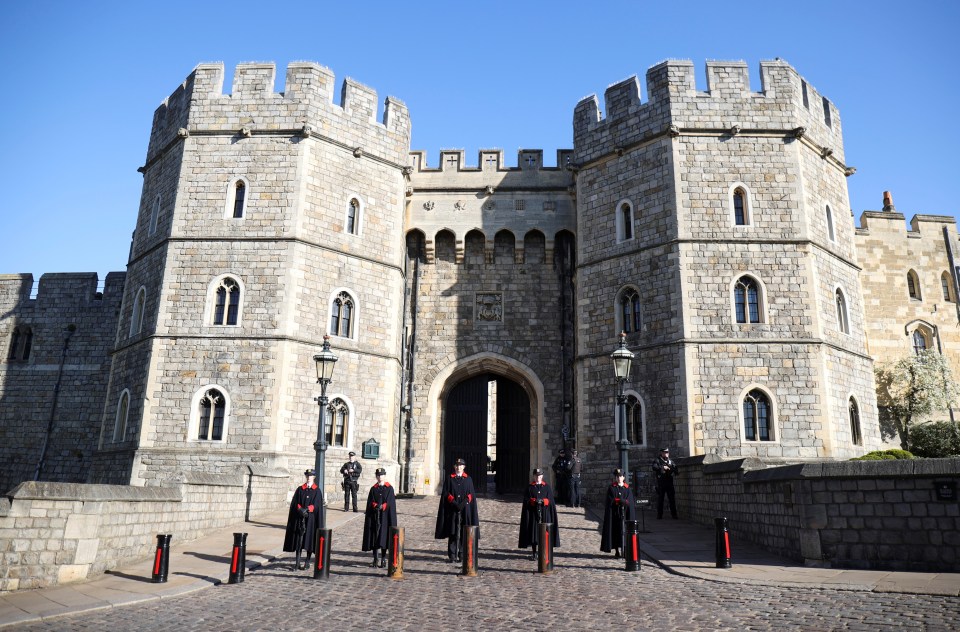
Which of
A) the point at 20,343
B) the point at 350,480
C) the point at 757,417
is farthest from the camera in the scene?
the point at 20,343

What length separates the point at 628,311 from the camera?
62.9ft

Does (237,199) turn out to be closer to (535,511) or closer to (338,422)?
(338,422)

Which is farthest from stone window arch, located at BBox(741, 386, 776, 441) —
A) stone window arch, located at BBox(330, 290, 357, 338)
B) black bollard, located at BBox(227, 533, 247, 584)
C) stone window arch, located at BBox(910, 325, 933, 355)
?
black bollard, located at BBox(227, 533, 247, 584)

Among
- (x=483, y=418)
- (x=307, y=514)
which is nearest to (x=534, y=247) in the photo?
(x=483, y=418)

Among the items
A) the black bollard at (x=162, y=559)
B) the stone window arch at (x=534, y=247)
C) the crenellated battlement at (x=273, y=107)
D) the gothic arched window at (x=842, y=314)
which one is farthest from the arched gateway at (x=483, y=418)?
the black bollard at (x=162, y=559)

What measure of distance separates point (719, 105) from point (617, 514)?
1225 cm

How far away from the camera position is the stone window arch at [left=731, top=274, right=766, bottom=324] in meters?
17.8

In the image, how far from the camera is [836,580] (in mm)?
9133

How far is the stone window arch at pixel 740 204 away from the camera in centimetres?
1855

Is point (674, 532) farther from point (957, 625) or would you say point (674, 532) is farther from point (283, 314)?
point (283, 314)

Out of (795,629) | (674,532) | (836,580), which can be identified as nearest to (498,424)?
(674,532)

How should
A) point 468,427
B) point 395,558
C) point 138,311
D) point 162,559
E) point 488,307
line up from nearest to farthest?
1. point 162,559
2. point 395,558
3. point 138,311
4. point 488,307
5. point 468,427

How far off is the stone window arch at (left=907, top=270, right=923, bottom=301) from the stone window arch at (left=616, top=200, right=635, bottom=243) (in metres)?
10.6

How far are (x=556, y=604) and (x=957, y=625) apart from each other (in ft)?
12.6
